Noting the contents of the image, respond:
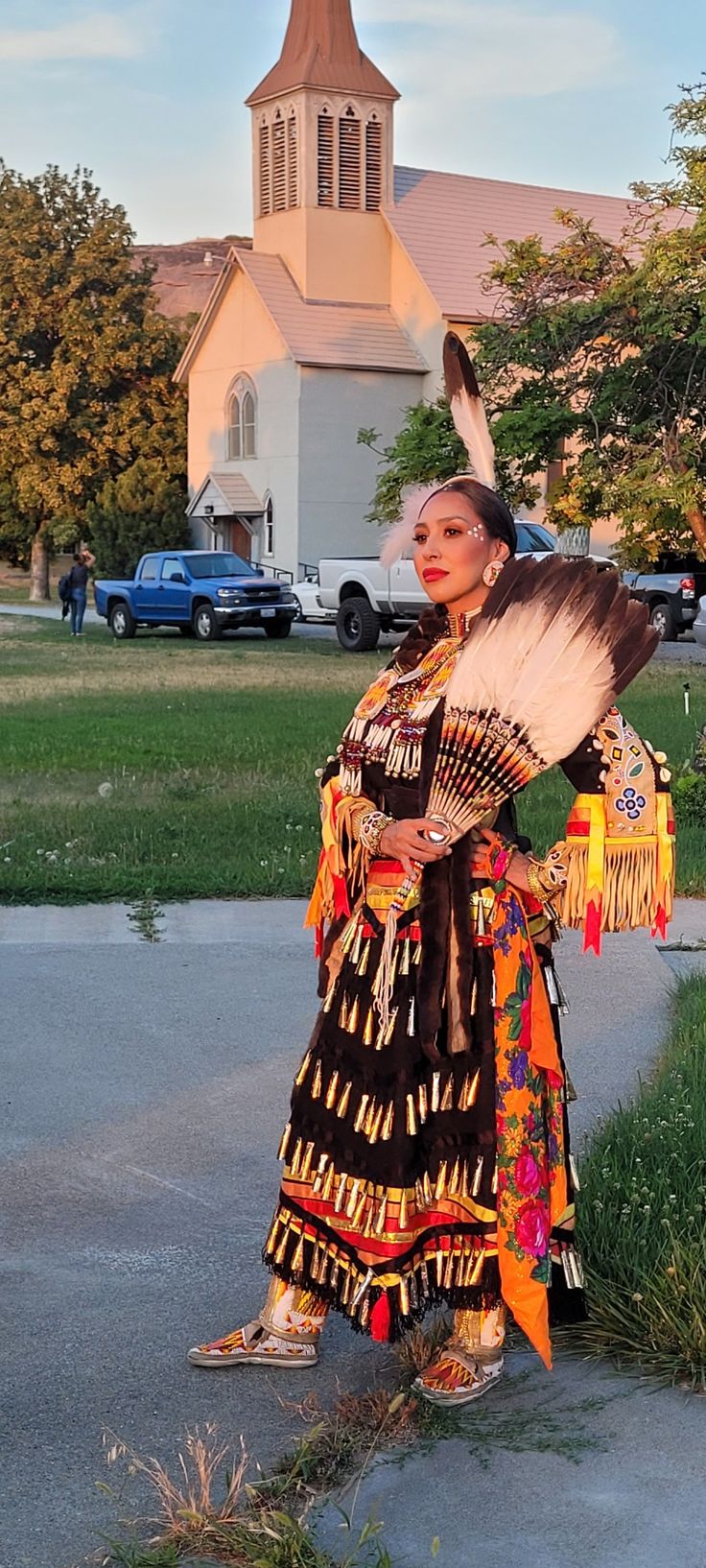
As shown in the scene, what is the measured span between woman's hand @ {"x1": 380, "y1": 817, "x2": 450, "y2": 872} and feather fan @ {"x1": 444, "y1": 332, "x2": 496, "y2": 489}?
0.78 metres

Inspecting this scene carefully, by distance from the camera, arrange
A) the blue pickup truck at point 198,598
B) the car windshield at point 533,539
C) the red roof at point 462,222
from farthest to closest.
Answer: the red roof at point 462,222 < the blue pickup truck at point 198,598 < the car windshield at point 533,539

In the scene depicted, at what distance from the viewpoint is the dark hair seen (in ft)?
11.8

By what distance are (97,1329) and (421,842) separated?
144cm

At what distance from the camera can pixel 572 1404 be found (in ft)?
11.3

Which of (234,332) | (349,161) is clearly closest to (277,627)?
(234,332)

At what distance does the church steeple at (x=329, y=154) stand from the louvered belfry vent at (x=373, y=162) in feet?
0.08

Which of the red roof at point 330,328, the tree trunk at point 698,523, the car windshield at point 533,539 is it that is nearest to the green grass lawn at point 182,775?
the tree trunk at point 698,523

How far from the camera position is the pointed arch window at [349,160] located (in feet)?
148

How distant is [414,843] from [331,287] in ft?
144

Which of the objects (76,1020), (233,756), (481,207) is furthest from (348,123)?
(76,1020)

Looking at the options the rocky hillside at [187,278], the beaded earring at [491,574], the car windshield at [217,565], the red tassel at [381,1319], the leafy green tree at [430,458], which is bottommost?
the red tassel at [381,1319]

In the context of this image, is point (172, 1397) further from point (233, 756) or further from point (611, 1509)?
point (233, 756)

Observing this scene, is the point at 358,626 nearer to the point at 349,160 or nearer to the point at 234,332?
the point at 234,332

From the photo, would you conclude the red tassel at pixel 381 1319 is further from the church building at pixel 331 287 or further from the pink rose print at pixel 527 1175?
the church building at pixel 331 287
